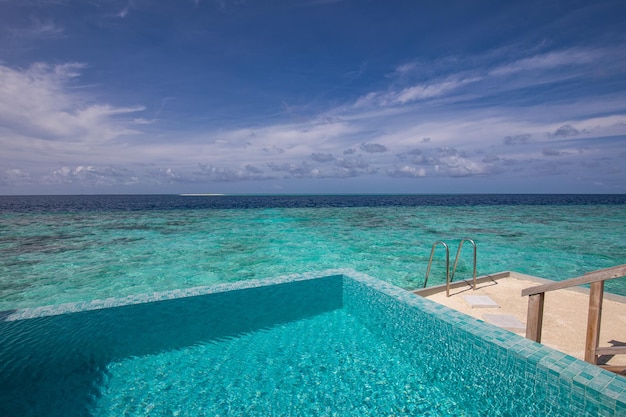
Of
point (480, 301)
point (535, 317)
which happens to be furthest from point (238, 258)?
point (535, 317)

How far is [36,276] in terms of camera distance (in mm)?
8719

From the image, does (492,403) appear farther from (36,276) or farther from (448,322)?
(36,276)

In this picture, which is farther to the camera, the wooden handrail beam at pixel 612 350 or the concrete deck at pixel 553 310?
the concrete deck at pixel 553 310

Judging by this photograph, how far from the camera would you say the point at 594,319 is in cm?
246

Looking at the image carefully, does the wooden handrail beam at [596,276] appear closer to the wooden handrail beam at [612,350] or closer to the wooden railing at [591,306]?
the wooden railing at [591,306]

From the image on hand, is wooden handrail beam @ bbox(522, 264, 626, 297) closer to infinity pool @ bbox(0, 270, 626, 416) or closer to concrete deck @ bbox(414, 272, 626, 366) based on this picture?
infinity pool @ bbox(0, 270, 626, 416)

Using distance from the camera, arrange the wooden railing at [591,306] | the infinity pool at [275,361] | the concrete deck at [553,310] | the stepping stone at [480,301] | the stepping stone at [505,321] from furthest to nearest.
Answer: the stepping stone at [480,301] → the stepping stone at [505,321] → the concrete deck at [553,310] → the infinity pool at [275,361] → the wooden railing at [591,306]

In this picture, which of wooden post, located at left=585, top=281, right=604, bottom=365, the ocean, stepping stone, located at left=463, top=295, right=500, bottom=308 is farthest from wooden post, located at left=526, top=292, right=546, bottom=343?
the ocean

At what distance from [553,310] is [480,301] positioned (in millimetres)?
941

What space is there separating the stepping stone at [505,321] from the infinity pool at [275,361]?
94 centimetres

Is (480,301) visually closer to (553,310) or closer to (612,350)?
(553,310)

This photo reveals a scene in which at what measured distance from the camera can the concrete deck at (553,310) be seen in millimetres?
3547

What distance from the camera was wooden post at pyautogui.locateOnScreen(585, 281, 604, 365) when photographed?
2406 millimetres

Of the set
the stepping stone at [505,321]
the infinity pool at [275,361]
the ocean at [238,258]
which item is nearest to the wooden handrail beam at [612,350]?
the infinity pool at [275,361]
